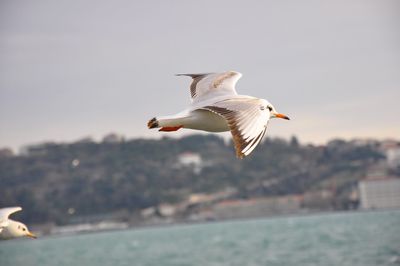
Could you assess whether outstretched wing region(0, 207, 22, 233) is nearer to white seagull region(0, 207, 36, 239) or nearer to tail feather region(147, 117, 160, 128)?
white seagull region(0, 207, 36, 239)

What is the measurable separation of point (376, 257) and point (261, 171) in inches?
3064

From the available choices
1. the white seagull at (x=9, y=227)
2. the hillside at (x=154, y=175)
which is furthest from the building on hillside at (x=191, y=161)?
the white seagull at (x=9, y=227)

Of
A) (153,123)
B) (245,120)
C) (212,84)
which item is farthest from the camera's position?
(212,84)

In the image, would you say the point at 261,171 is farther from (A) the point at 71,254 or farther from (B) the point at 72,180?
(A) the point at 71,254

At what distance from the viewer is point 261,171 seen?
126875 mm

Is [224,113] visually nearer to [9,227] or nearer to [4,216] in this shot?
[4,216]

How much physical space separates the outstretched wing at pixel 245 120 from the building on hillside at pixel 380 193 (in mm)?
117745

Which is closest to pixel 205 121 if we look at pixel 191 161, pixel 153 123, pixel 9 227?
pixel 153 123

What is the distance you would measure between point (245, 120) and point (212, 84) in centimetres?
296

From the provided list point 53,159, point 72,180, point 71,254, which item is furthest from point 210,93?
point 72,180

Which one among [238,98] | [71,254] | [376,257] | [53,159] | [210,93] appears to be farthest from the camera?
[53,159]

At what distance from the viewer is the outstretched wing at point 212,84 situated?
10992 mm

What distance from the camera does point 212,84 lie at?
11.4m

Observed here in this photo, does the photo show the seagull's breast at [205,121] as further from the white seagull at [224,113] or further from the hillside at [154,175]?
the hillside at [154,175]
